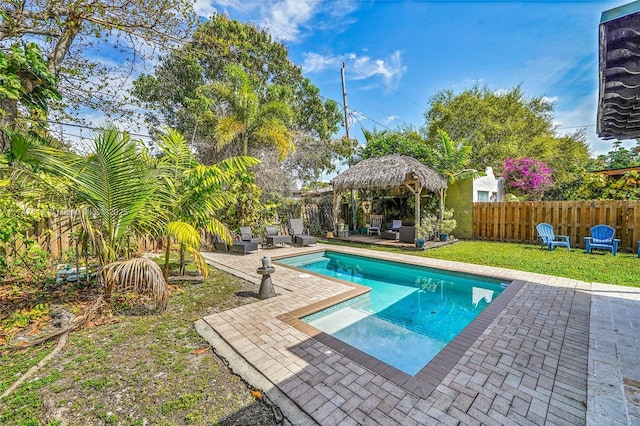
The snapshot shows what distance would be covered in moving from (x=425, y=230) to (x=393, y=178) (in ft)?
9.69

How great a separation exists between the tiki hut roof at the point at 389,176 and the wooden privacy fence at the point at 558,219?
2916 millimetres

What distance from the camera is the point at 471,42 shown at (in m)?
13.9

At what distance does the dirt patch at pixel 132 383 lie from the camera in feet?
8.30

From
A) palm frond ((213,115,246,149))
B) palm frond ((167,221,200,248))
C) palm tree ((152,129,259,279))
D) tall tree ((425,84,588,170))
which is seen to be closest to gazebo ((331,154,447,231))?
palm frond ((213,115,246,149))

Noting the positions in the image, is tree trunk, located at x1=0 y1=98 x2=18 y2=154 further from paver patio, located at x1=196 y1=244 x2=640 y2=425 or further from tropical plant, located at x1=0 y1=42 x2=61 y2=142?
paver patio, located at x1=196 y1=244 x2=640 y2=425

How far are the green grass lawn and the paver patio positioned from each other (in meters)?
2.34

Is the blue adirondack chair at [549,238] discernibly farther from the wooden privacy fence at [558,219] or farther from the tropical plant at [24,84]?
the tropical plant at [24,84]

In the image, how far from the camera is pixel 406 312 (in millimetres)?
5996

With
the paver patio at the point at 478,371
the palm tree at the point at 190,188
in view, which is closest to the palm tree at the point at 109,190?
the palm tree at the point at 190,188

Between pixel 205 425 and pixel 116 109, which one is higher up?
pixel 116 109

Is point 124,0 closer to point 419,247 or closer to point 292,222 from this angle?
point 292,222

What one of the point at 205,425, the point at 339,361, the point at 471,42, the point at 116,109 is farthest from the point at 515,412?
the point at 471,42

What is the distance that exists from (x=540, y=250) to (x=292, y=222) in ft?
35.0

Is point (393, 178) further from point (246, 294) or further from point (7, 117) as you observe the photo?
point (7, 117)
